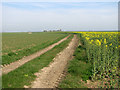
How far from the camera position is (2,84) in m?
5.80

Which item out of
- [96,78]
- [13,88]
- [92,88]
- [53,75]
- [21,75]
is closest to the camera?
[13,88]

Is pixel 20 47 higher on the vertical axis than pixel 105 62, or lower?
higher

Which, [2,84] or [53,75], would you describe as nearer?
[2,84]

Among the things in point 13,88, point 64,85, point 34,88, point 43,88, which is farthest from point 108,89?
point 13,88

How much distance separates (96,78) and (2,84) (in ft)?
15.6

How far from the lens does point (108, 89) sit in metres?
5.82

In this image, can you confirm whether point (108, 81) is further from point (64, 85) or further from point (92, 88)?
point (64, 85)

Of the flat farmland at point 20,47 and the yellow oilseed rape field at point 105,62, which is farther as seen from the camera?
the flat farmland at point 20,47

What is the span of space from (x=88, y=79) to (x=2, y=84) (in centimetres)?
449

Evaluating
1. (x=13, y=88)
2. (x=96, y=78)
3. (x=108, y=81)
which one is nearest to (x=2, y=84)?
(x=13, y=88)

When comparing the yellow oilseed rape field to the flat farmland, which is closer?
the yellow oilseed rape field

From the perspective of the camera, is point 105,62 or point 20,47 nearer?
point 105,62

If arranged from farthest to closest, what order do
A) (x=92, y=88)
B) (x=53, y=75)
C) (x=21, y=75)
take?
(x=53, y=75) → (x=21, y=75) → (x=92, y=88)

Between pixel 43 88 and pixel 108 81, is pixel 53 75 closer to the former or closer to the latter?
pixel 43 88
